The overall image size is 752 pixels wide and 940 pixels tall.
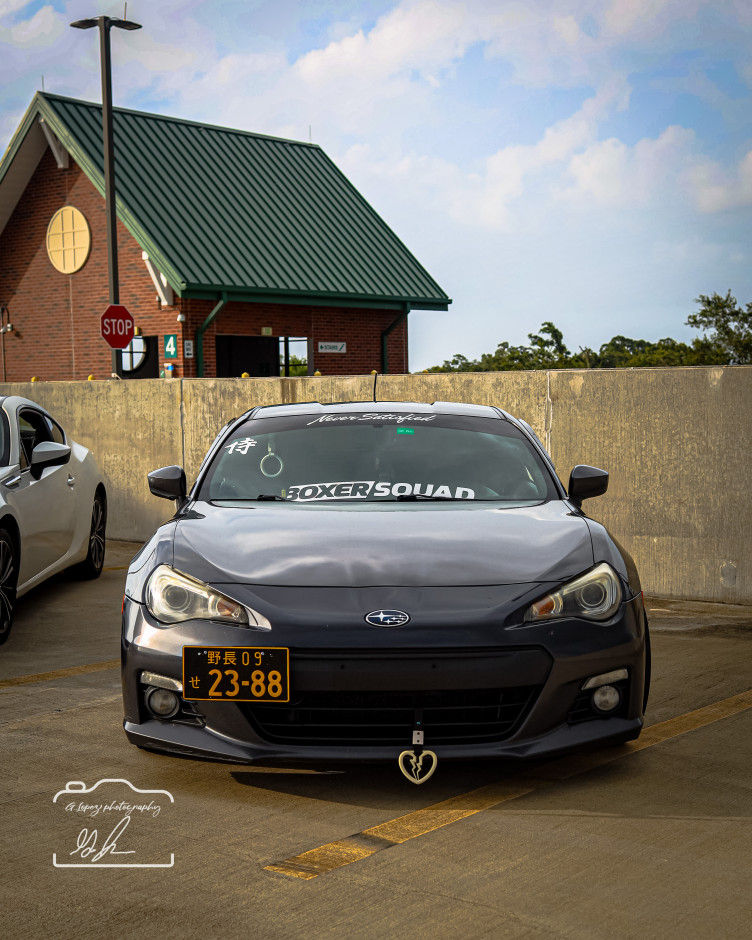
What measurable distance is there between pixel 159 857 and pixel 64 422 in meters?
10.3

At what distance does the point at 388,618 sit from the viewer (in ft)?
13.6

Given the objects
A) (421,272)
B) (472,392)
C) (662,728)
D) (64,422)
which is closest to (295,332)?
(421,272)

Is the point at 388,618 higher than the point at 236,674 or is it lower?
higher

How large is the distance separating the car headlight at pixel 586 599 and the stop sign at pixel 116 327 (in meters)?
19.4

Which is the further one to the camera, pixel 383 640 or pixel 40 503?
pixel 40 503

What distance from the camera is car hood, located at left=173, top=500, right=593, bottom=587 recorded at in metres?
4.37

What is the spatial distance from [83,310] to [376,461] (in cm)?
2520

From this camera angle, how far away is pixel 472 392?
10.1 meters

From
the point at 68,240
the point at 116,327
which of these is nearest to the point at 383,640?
the point at 116,327

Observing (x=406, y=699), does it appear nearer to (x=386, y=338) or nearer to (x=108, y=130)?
(x=108, y=130)

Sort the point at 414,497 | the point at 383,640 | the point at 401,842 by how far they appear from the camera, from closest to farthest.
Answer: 1. the point at 401,842
2. the point at 383,640
3. the point at 414,497

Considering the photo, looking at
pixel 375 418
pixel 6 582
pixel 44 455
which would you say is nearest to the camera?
pixel 375 418

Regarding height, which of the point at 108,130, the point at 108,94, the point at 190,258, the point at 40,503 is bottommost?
the point at 40,503

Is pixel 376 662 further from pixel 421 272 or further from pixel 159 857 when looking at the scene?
pixel 421 272
